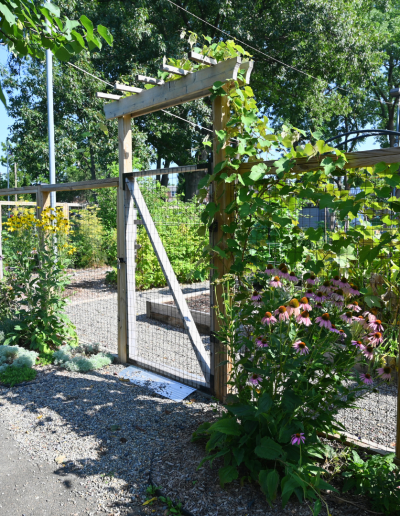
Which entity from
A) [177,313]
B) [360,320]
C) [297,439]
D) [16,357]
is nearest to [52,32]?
[360,320]

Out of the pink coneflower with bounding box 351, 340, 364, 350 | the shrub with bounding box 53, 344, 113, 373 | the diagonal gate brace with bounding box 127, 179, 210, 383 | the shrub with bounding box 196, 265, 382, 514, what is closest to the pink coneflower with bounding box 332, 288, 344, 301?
the shrub with bounding box 196, 265, 382, 514

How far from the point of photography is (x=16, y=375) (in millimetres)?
3945

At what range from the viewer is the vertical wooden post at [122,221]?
423 cm

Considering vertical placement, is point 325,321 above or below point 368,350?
above

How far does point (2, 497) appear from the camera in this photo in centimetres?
237

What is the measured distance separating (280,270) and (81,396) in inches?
89.2

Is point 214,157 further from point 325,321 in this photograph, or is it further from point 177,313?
point 177,313

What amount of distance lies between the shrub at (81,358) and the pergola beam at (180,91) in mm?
2553

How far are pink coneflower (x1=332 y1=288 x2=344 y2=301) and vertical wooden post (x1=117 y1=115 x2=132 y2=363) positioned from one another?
260 cm

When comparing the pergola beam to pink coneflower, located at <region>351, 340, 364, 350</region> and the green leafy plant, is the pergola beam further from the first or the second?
the green leafy plant

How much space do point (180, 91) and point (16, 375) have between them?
3.05 meters

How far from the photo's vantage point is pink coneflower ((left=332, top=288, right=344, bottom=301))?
2.17m

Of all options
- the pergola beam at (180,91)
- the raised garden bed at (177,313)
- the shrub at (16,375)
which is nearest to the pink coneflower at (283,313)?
the pergola beam at (180,91)

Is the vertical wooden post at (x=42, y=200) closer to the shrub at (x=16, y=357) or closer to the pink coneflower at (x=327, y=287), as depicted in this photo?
the shrub at (x=16, y=357)
